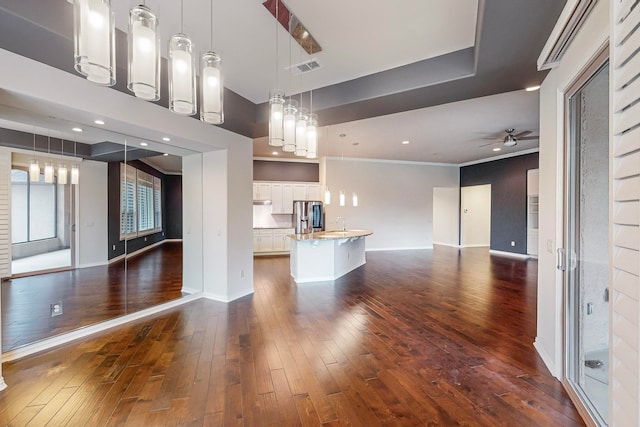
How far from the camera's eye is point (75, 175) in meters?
3.45

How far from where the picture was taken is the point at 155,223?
5934 millimetres

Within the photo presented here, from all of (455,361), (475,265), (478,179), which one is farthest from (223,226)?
(478,179)

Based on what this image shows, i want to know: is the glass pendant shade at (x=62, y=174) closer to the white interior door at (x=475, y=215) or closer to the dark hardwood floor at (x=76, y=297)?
the dark hardwood floor at (x=76, y=297)

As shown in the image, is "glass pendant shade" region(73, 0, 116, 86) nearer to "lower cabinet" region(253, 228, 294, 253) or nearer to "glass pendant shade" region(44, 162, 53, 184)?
"glass pendant shade" region(44, 162, 53, 184)

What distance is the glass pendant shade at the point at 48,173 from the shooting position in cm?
315

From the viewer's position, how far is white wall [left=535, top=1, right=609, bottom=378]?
2088 millimetres

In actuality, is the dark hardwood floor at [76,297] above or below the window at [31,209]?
below

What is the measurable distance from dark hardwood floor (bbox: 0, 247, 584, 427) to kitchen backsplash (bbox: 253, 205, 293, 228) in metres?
4.70

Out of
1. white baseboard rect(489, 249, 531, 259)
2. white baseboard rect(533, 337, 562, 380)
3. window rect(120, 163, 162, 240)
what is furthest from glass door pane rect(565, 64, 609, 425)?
white baseboard rect(489, 249, 531, 259)

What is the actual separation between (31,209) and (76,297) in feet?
3.85

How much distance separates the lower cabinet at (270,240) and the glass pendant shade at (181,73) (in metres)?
7.04

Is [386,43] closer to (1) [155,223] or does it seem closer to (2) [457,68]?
(2) [457,68]

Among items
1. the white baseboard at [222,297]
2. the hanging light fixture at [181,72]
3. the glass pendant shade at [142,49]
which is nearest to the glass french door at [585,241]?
the hanging light fixture at [181,72]

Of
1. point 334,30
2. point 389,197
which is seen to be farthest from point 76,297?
point 389,197
